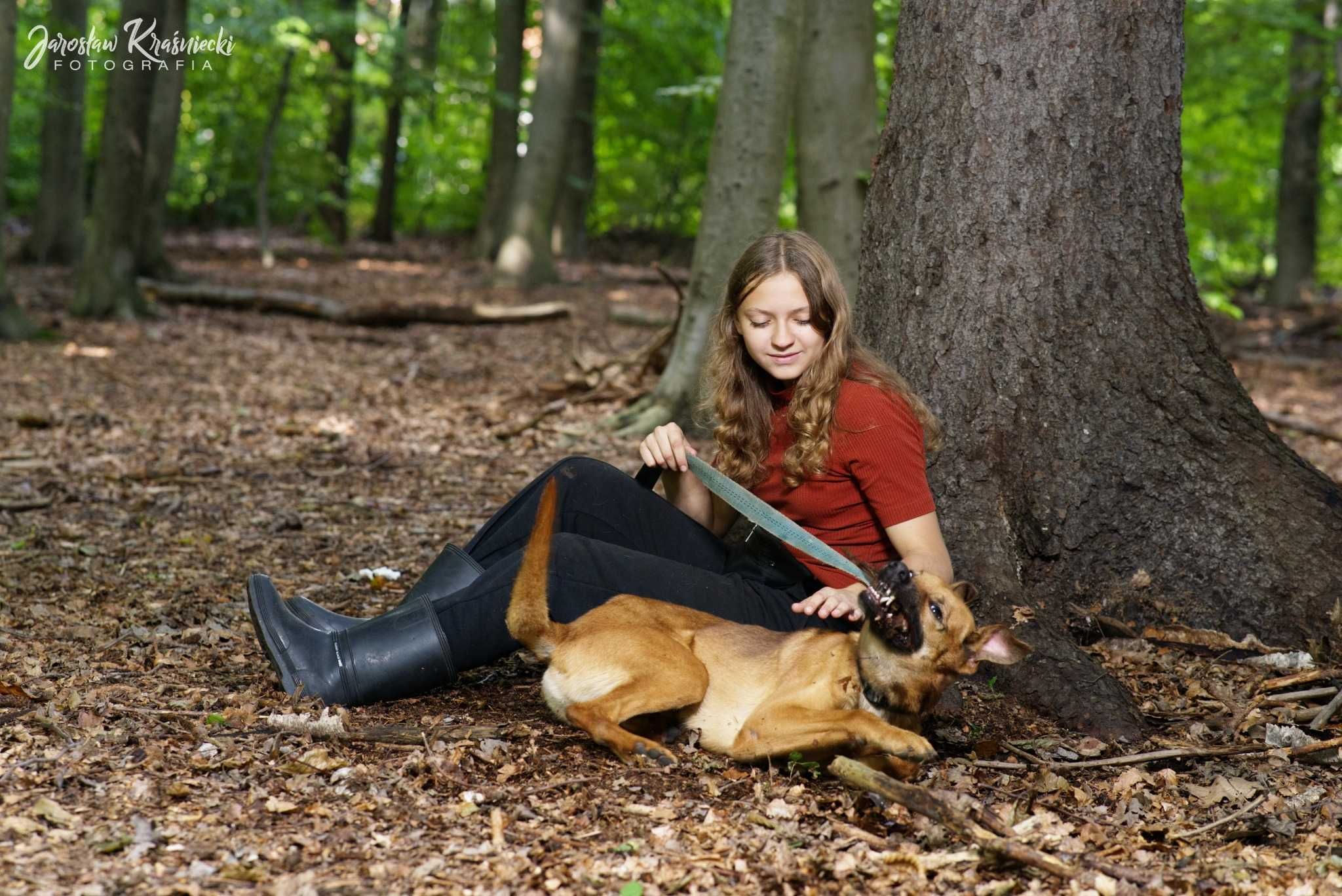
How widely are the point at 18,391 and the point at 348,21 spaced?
8887 millimetres

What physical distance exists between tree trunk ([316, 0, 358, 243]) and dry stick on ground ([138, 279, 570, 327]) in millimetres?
7418

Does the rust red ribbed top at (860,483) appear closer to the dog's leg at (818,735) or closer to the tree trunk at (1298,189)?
the dog's leg at (818,735)

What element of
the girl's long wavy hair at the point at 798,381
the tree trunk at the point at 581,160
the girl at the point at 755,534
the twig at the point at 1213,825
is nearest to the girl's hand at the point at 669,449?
the girl at the point at 755,534

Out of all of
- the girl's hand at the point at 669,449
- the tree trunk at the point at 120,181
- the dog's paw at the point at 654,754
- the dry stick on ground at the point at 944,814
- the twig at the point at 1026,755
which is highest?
the tree trunk at the point at 120,181

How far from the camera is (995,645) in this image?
3.21 meters

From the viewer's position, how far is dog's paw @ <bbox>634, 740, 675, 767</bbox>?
3309mm

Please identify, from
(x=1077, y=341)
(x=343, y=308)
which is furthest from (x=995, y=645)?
(x=343, y=308)

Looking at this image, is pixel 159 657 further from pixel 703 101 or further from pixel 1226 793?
pixel 703 101

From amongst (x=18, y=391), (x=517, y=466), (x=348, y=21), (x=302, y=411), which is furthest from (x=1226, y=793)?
(x=348, y=21)

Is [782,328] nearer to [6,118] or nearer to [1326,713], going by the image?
[1326,713]

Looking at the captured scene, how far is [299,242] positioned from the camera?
25.0 meters

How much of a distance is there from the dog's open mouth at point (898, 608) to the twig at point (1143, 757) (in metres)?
0.54

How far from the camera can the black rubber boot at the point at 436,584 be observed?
379 cm

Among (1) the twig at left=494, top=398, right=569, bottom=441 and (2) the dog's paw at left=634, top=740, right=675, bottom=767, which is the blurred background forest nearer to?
(1) the twig at left=494, top=398, right=569, bottom=441
